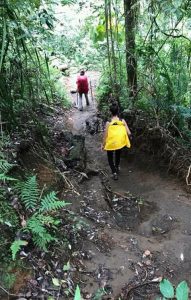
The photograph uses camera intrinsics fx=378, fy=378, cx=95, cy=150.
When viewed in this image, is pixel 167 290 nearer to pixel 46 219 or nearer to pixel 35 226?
pixel 35 226

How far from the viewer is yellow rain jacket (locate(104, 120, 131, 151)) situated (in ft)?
22.8

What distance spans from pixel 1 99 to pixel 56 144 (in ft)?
9.81

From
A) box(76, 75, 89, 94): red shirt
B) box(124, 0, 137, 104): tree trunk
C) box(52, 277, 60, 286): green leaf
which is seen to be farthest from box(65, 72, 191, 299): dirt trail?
box(76, 75, 89, 94): red shirt

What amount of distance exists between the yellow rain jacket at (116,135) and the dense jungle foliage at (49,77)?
3.32 ft

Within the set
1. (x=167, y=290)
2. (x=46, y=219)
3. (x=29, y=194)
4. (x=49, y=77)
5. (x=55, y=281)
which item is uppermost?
(x=167, y=290)

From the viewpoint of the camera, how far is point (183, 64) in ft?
26.9

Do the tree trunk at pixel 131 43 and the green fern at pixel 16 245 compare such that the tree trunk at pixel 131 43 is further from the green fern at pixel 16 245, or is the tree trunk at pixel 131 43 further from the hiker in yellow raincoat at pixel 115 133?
the green fern at pixel 16 245

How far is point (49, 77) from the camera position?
8.22 m

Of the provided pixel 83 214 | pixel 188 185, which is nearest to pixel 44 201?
pixel 83 214

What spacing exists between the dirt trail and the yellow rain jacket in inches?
27.6

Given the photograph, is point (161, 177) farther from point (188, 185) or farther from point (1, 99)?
point (1, 99)

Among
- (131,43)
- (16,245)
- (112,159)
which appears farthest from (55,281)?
(131,43)

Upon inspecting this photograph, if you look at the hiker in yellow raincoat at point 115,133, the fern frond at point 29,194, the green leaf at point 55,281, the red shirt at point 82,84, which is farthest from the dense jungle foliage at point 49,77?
the hiker in yellow raincoat at point 115,133

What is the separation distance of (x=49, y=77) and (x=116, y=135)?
227cm
